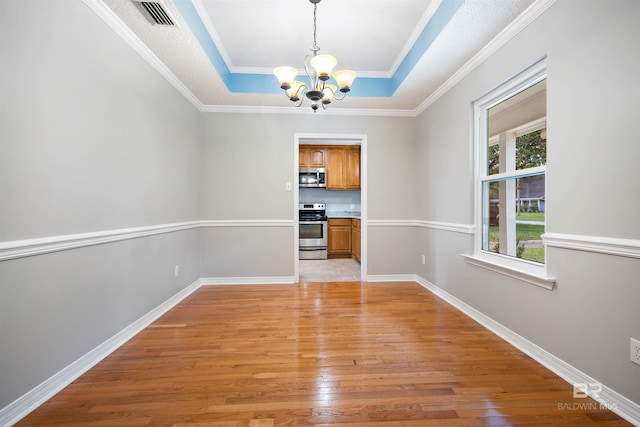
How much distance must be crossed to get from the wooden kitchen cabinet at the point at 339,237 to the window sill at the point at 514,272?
316 cm

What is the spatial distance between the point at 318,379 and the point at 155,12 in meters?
2.63

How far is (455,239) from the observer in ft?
9.36

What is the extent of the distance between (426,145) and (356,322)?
2379mm

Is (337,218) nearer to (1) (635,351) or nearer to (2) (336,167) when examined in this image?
(2) (336,167)

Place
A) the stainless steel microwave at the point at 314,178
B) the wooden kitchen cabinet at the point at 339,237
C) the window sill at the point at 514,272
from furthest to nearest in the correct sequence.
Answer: the stainless steel microwave at the point at 314,178 → the wooden kitchen cabinet at the point at 339,237 → the window sill at the point at 514,272

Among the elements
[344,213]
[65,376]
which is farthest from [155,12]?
[344,213]

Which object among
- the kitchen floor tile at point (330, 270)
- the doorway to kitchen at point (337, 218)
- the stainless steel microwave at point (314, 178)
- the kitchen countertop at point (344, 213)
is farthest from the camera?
the kitchen countertop at point (344, 213)

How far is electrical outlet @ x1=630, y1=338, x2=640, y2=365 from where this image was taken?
1.28 metres

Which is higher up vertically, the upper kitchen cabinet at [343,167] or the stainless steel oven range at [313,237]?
the upper kitchen cabinet at [343,167]

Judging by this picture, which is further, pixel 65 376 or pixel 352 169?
pixel 352 169

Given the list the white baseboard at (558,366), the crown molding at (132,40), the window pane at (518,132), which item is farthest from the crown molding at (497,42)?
the crown molding at (132,40)

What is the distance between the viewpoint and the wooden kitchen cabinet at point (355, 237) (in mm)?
5195

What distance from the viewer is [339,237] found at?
18.7ft

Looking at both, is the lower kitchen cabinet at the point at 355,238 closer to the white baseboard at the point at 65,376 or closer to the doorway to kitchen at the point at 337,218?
the doorway to kitchen at the point at 337,218
